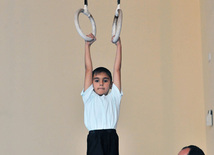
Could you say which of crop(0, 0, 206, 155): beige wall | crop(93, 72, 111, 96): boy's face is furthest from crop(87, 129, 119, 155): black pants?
crop(0, 0, 206, 155): beige wall

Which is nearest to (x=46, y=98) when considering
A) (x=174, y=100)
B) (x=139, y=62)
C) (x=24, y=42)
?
(x=24, y=42)

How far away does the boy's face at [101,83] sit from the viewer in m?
2.71

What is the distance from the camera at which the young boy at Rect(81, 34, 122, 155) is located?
2.57m

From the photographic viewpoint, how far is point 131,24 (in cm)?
414

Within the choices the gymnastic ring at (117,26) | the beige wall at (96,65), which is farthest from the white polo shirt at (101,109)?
the beige wall at (96,65)

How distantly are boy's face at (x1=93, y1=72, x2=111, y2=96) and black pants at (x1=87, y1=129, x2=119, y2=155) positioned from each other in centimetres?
27

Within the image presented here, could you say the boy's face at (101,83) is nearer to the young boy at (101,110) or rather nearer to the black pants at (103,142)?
the young boy at (101,110)

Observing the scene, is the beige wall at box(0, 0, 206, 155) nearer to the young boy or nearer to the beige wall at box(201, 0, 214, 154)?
the beige wall at box(201, 0, 214, 154)

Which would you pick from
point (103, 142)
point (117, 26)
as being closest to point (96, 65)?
point (117, 26)

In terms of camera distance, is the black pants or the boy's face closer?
the black pants

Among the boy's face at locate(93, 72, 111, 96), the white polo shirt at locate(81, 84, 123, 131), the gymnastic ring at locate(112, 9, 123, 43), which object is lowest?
the white polo shirt at locate(81, 84, 123, 131)

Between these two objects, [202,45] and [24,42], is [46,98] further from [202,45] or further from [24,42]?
[202,45]

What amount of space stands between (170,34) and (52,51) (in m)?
1.18

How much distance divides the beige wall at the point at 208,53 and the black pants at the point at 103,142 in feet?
4.59
